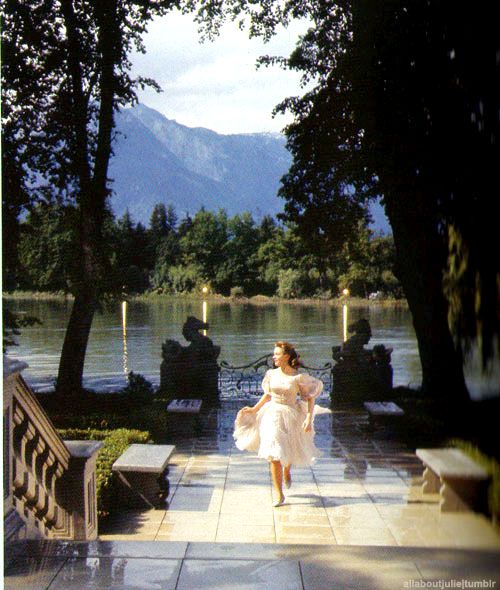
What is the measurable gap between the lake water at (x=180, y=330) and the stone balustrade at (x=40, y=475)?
1.07 meters

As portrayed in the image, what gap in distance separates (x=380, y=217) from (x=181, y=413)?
2202 millimetres

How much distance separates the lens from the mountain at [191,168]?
15.8 ft

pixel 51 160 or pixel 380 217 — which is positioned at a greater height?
pixel 51 160

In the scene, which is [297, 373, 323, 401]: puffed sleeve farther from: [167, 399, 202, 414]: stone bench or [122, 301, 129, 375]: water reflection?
[122, 301, 129, 375]: water reflection

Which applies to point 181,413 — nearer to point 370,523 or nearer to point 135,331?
point 135,331

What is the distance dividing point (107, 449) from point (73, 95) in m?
2.61

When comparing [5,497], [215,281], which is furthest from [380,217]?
[5,497]

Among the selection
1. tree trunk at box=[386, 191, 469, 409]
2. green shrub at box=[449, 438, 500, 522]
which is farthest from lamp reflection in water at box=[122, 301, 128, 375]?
green shrub at box=[449, 438, 500, 522]

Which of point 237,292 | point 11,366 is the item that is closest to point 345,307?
point 237,292

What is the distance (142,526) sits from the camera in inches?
180

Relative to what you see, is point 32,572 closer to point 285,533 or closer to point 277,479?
point 285,533

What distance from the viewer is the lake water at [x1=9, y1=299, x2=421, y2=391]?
4.86 m

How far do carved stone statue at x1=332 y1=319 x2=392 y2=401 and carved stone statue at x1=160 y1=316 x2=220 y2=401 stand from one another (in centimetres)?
→ 107

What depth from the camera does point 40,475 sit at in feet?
12.5
